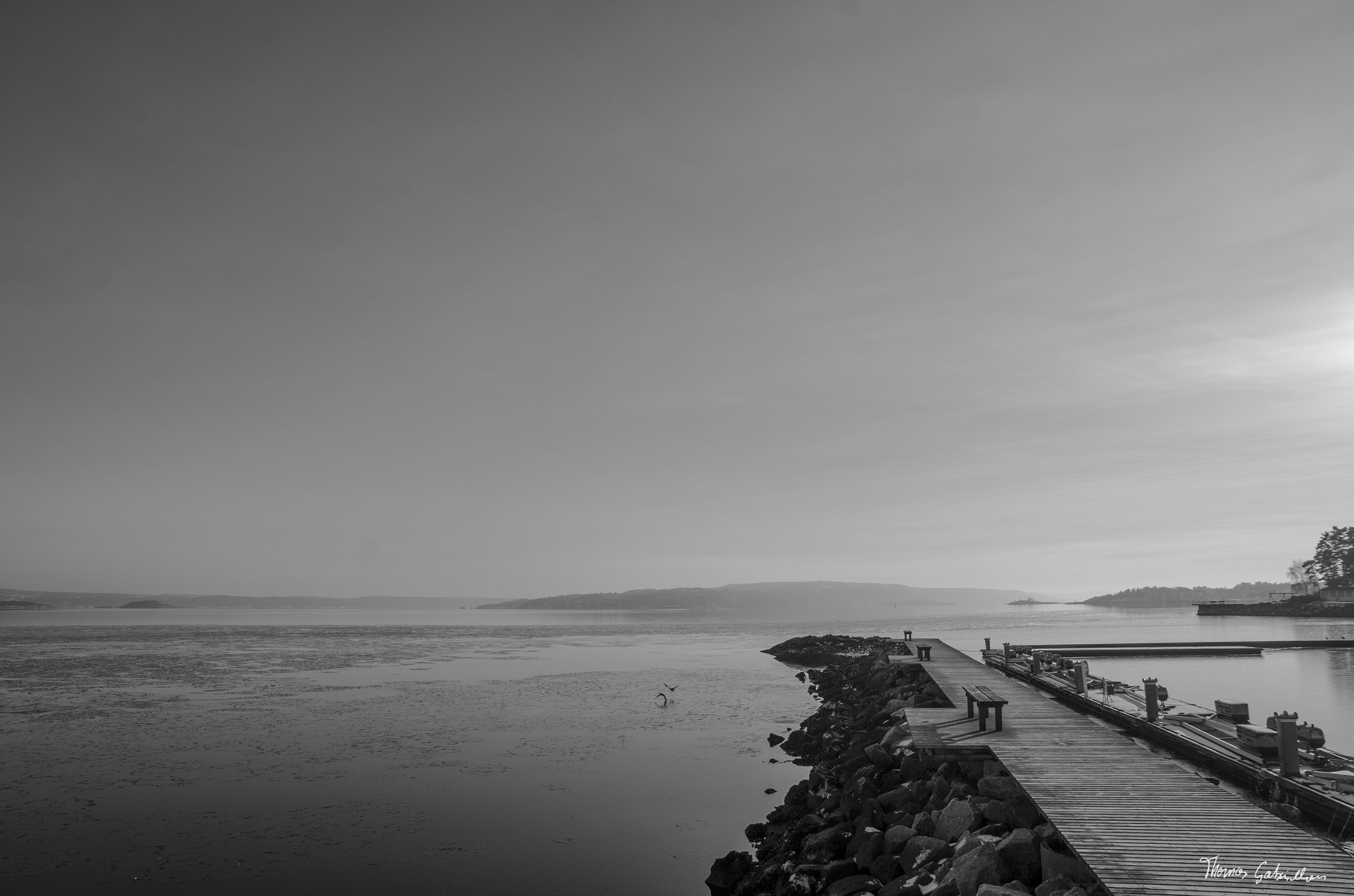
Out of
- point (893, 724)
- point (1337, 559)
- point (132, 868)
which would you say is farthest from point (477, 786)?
point (1337, 559)

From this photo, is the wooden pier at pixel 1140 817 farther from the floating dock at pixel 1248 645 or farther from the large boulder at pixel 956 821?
the floating dock at pixel 1248 645

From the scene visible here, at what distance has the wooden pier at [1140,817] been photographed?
706 centimetres

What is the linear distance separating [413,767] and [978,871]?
14517mm

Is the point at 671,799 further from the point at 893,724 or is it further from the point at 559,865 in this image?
the point at 893,724

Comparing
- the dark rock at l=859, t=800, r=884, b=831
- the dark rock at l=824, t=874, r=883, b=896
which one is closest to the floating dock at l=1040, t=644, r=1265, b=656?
the dark rock at l=859, t=800, r=884, b=831

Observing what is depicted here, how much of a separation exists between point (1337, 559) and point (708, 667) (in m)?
107

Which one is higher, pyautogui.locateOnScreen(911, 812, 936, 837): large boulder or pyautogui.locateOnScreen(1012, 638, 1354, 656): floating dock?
pyautogui.locateOnScreen(911, 812, 936, 837): large boulder

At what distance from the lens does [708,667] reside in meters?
46.4

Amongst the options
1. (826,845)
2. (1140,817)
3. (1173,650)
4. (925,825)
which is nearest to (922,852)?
(925,825)

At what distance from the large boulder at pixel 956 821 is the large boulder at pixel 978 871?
127cm

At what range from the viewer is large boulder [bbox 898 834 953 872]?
984cm
